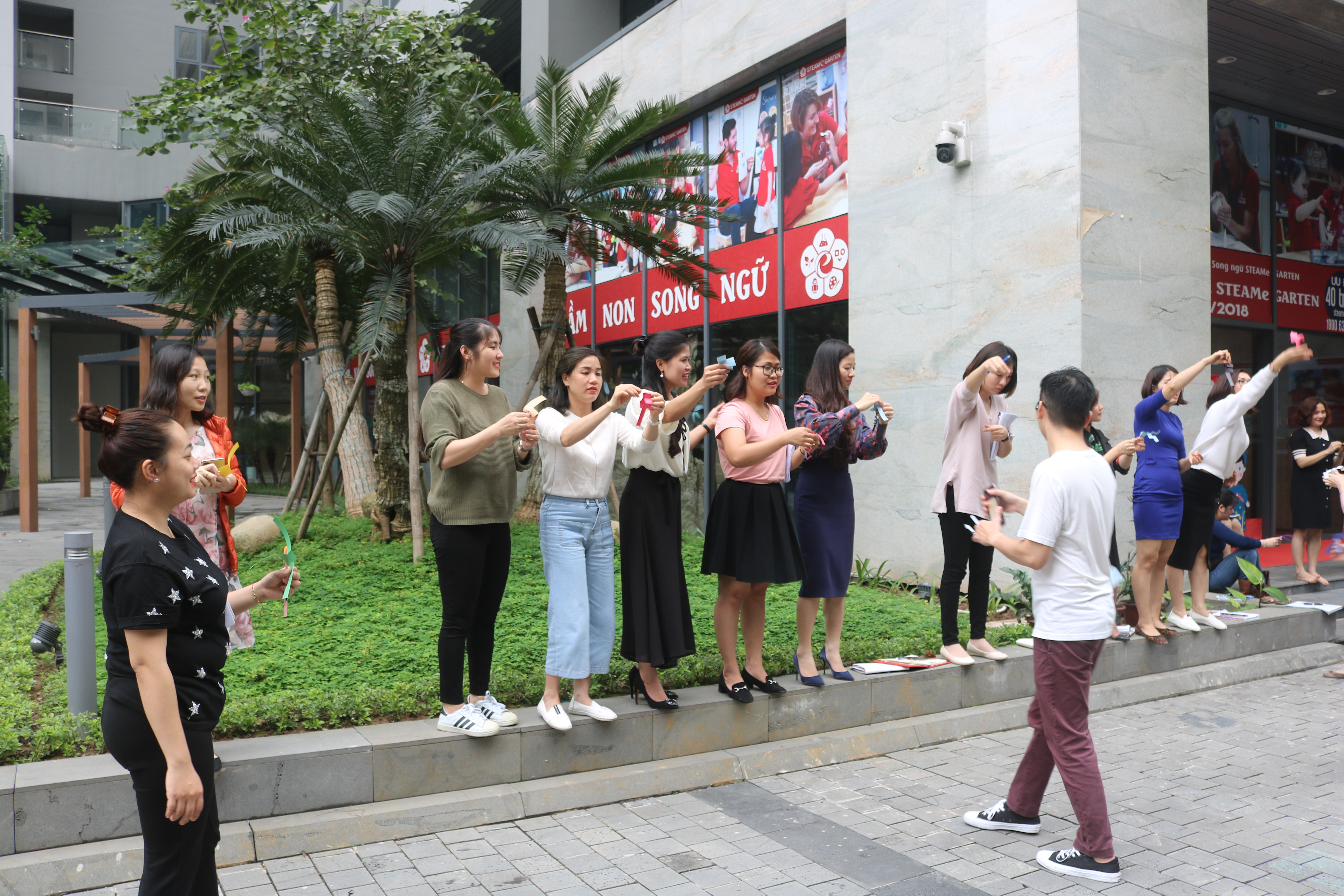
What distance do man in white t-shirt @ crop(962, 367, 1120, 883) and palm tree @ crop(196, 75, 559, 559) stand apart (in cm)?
585

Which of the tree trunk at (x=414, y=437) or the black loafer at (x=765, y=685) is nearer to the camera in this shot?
the black loafer at (x=765, y=685)

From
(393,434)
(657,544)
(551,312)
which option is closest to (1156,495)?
(657,544)

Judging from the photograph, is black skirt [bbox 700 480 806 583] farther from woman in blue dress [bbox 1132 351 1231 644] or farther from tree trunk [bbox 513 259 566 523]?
tree trunk [bbox 513 259 566 523]

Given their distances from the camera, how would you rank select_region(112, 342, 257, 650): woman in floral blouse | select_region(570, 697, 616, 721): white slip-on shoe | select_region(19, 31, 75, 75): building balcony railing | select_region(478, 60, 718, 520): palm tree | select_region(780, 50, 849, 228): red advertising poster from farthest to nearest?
select_region(19, 31, 75, 75): building balcony railing, select_region(780, 50, 849, 228): red advertising poster, select_region(478, 60, 718, 520): palm tree, select_region(570, 697, 616, 721): white slip-on shoe, select_region(112, 342, 257, 650): woman in floral blouse


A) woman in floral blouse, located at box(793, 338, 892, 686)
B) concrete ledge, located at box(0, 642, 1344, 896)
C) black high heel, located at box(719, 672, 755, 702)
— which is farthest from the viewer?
woman in floral blouse, located at box(793, 338, 892, 686)

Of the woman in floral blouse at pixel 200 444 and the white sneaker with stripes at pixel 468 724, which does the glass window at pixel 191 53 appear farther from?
the white sneaker with stripes at pixel 468 724

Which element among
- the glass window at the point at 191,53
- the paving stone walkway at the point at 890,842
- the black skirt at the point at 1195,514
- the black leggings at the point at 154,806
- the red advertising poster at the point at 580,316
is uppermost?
the glass window at the point at 191,53

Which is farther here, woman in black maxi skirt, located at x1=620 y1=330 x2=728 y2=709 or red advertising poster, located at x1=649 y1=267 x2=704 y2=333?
red advertising poster, located at x1=649 y1=267 x2=704 y2=333

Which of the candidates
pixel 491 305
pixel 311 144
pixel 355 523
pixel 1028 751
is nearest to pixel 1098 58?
pixel 1028 751

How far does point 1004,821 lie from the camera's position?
4.09m

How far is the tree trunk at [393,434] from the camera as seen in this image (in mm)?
10680

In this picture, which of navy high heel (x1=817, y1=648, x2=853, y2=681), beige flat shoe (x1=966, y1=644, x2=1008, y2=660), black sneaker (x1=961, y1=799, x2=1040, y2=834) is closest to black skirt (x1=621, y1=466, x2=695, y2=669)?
navy high heel (x1=817, y1=648, x2=853, y2=681)

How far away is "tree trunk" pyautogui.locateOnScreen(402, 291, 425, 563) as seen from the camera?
8.98 m

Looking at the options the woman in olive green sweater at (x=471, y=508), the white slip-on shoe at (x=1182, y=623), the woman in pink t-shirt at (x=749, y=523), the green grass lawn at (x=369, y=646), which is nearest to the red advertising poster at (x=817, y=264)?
the green grass lawn at (x=369, y=646)
